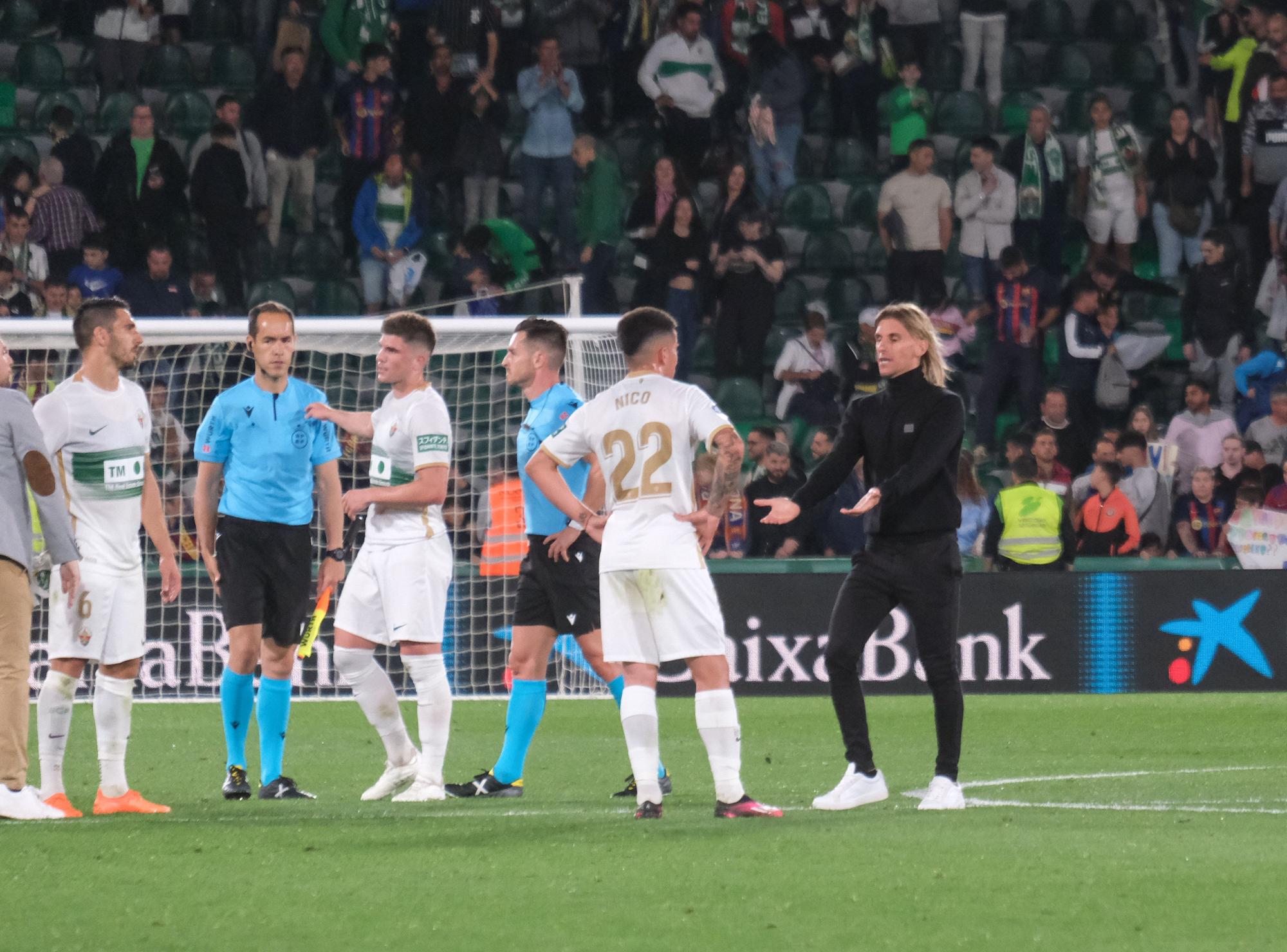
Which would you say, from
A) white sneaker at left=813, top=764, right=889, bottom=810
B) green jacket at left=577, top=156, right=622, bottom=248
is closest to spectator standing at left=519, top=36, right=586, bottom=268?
green jacket at left=577, top=156, right=622, bottom=248

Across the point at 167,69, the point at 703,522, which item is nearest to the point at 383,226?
the point at 167,69

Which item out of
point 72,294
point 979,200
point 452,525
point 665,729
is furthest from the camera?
point 979,200

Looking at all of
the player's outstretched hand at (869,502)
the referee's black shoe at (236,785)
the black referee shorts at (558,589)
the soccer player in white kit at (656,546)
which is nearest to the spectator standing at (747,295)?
the black referee shorts at (558,589)

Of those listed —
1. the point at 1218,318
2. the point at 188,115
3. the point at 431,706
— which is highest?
the point at 188,115

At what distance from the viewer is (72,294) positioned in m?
16.4

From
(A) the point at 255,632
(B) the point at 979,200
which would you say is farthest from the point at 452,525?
(B) the point at 979,200

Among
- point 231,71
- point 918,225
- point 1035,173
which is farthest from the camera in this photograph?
point 231,71

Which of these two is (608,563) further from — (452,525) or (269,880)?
(452,525)

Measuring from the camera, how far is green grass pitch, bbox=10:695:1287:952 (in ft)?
17.1

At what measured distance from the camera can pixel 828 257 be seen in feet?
65.3

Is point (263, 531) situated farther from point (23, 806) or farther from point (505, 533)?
point (505, 533)

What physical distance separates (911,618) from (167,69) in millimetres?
14832

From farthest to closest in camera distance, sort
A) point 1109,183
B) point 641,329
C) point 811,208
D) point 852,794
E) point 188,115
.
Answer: point 811,208 < point 188,115 < point 1109,183 < point 852,794 < point 641,329

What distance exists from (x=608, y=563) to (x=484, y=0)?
44.4ft
